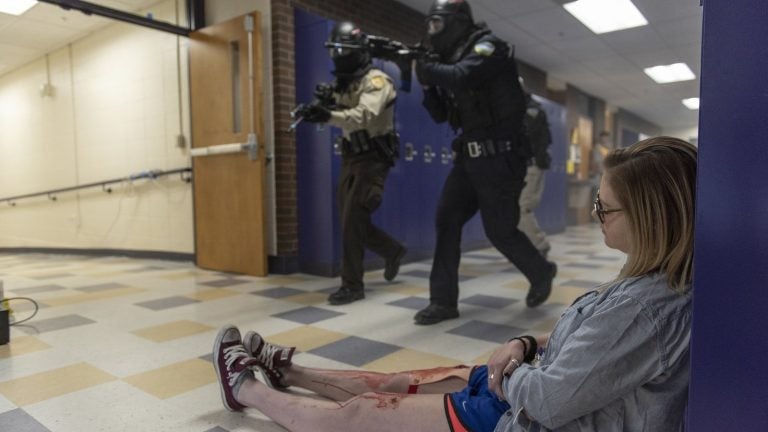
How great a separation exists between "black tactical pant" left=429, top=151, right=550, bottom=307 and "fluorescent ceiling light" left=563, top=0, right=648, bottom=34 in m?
3.69

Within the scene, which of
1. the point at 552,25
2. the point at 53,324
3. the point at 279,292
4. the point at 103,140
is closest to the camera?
the point at 53,324

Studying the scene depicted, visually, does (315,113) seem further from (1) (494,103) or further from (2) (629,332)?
(2) (629,332)

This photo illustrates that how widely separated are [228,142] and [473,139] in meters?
2.32

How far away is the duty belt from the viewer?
233 cm

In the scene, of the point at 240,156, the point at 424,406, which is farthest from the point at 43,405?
the point at 240,156

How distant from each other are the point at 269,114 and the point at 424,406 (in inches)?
129

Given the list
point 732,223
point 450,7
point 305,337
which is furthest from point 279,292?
point 732,223

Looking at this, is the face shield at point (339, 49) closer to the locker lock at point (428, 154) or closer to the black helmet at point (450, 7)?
the black helmet at point (450, 7)

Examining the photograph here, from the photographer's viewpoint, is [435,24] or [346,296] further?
[346,296]

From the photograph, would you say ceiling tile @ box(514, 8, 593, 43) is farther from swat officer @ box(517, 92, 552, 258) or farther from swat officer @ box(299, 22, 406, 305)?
swat officer @ box(299, 22, 406, 305)

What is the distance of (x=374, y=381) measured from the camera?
1313 mm

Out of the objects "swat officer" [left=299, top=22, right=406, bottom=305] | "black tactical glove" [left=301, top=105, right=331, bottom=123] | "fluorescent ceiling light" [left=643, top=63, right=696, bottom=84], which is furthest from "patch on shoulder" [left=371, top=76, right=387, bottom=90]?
"fluorescent ceiling light" [left=643, top=63, right=696, bottom=84]

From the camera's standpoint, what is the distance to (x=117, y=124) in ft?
18.1

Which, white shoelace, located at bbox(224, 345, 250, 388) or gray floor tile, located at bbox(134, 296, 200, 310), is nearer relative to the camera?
white shoelace, located at bbox(224, 345, 250, 388)
